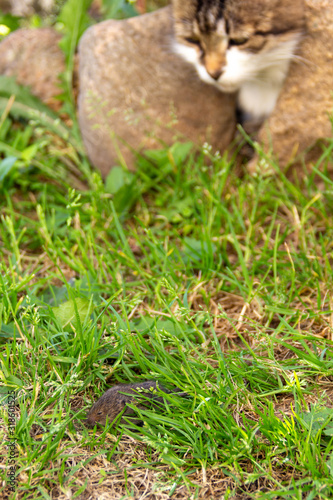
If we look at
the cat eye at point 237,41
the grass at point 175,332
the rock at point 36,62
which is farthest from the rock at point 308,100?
the rock at point 36,62

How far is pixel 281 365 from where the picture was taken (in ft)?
5.98

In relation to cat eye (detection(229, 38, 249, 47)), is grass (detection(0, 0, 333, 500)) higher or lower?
lower

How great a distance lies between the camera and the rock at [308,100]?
101 inches

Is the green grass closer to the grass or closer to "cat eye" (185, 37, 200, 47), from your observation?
the grass

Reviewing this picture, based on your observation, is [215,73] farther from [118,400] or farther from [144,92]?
[118,400]

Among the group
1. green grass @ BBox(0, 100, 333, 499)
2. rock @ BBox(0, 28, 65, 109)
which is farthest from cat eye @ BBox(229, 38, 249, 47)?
rock @ BBox(0, 28, 65, 109)

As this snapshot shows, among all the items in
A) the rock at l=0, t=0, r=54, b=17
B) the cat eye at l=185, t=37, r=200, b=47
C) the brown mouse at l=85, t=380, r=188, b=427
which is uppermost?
the rock at l=0, t=0, r=54, b=17

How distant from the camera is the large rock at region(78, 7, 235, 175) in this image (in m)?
2.93

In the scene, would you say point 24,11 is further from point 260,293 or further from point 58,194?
point 260,293

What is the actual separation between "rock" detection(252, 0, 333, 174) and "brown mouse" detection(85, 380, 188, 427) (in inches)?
68.0

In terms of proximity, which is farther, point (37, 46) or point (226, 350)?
point (37, 46)

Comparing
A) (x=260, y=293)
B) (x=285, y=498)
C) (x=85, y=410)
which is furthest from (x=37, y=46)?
(x=285, y=498)

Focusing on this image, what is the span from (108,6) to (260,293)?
289 centimetres

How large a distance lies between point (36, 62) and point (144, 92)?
1.09 m
